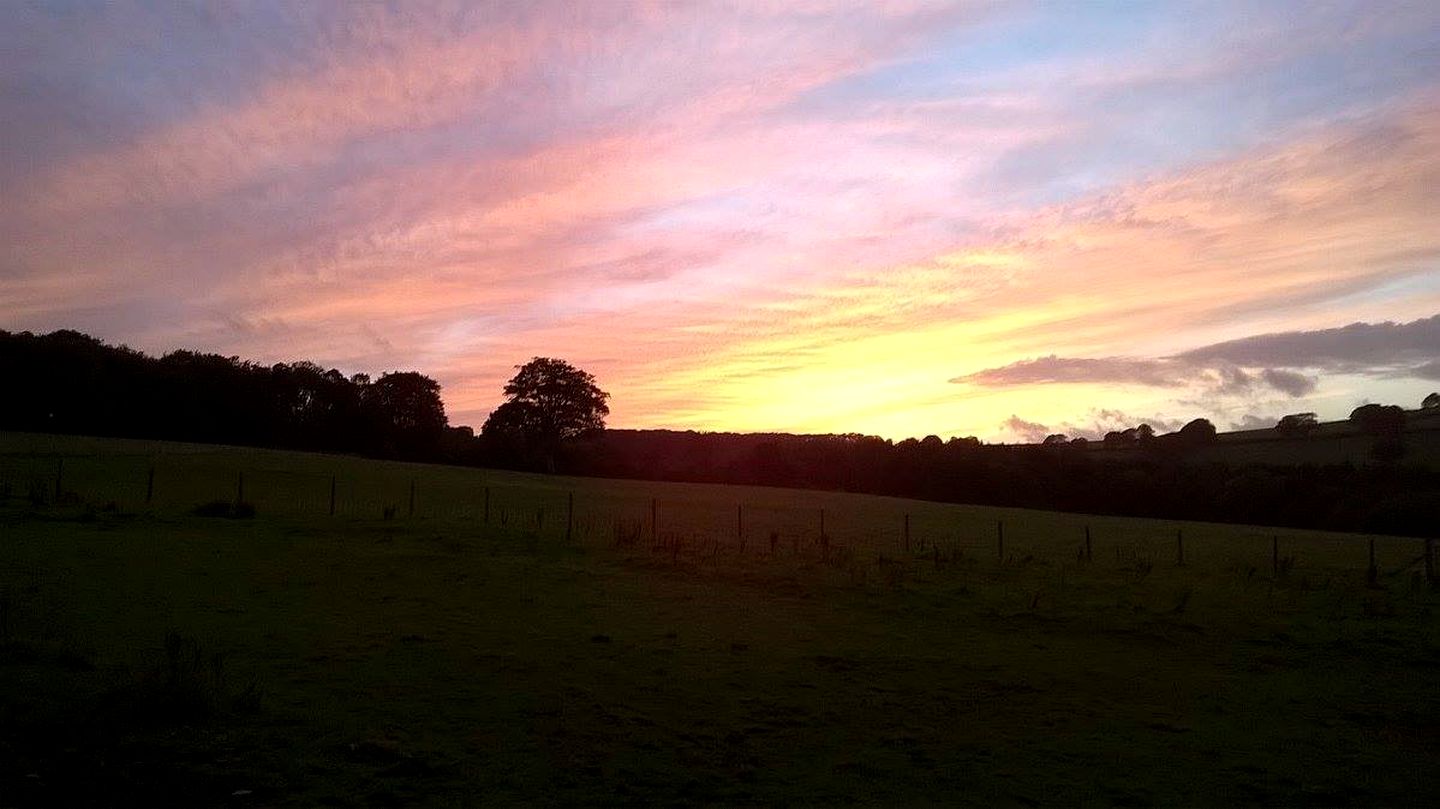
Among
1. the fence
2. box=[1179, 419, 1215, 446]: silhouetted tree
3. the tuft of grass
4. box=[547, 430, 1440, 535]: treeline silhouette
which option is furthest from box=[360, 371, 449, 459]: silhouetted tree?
box=[1179, 419, 1215, 446]: silhouetted tree

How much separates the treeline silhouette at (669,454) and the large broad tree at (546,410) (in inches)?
56.8

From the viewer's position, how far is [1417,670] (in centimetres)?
1772

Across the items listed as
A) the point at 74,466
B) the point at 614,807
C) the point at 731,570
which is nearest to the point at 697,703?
the point at 614,807

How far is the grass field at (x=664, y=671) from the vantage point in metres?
9.99

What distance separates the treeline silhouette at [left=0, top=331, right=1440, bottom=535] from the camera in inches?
3189

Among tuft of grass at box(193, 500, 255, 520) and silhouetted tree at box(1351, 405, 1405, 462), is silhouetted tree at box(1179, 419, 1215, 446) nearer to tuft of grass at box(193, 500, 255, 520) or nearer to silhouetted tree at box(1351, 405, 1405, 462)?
silhouetted tree at box(1351, 405, 1405, 462)

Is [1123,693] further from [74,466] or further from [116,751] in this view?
[74,466]

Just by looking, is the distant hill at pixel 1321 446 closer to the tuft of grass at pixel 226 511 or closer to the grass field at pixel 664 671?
the grass field at pixel 664 671

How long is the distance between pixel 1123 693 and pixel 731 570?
11.8 meters

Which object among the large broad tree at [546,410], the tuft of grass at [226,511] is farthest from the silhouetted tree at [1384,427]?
the tuft of grass at [226,511]

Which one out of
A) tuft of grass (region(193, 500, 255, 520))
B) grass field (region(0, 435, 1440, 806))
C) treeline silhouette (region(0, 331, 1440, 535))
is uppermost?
treeline silhouette (region(0, 331, 1440, 535))

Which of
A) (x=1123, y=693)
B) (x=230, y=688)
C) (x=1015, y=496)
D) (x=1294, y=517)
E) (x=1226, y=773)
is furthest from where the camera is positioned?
(x=1015, y=496)

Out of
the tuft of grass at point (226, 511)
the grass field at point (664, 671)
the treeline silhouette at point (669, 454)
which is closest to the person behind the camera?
the grass field at point (664, 671)

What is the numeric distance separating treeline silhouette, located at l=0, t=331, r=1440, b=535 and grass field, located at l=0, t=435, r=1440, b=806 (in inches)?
2266
